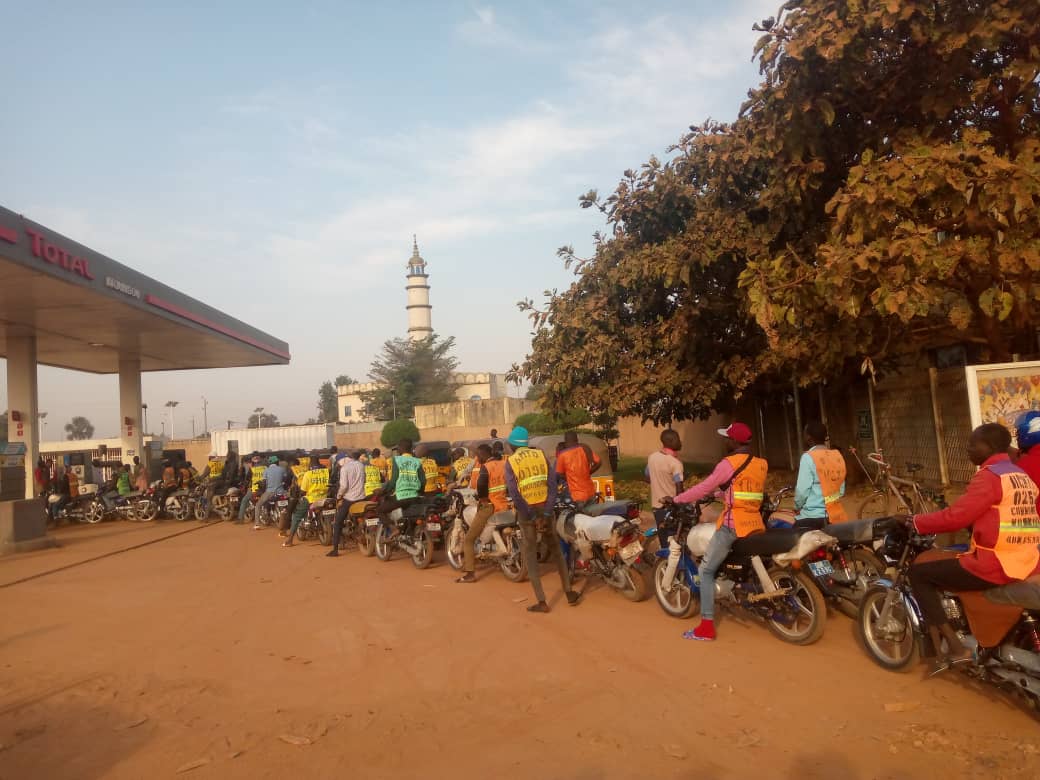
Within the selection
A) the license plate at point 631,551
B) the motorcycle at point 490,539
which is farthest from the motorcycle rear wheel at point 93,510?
the license plate at point 631,551

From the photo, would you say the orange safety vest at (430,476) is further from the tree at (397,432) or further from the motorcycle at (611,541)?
the tree at (397,432)

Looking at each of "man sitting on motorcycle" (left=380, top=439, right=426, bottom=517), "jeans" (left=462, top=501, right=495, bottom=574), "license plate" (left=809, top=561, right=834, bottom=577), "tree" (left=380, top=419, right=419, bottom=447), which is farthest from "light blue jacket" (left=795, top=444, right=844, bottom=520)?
"tree" (left=380, top=419, right=419, bottom=447)

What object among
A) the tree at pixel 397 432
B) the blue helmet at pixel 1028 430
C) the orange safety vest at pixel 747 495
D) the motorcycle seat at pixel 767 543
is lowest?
the motorcycle seat at pixel 767 543

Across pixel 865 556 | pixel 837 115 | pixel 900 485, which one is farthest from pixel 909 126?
pixel 865 556

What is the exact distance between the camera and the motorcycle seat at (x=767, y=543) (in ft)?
19.8

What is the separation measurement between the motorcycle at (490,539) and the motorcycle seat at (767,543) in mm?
3001

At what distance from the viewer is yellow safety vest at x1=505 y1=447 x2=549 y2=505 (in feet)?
25.8

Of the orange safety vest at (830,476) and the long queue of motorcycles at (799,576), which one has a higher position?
the orange safety vest at (830,476)

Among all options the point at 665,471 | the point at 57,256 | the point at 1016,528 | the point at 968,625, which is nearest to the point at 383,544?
the point at 665,471

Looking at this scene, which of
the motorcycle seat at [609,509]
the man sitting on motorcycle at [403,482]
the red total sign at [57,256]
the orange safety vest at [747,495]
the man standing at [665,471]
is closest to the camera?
the orange safety vest at [747,495]

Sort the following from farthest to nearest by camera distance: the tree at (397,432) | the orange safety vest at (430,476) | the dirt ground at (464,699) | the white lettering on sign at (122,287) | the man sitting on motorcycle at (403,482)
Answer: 1. the tree at (397,432)
2. the white lettering on sign at (122,287)
3. the orange safety vest at (430,476)
4. the man sitting on motorcycle at (403,482)
5. the dirt ground at (464,699)

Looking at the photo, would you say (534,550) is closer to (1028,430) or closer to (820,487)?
(820,487)

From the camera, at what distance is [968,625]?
475cm

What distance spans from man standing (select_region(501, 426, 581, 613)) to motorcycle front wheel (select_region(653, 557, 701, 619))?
1.01 meters
